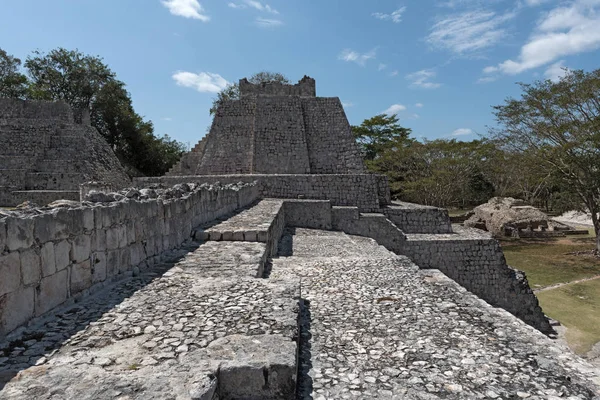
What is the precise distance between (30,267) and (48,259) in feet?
0.56

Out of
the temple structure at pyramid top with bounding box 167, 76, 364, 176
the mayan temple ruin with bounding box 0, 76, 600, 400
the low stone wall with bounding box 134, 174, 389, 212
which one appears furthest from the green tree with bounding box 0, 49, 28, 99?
the mayan temple ruin with bounding box 0, 76, 600, 400

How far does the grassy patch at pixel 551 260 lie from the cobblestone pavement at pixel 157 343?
12.9 metres

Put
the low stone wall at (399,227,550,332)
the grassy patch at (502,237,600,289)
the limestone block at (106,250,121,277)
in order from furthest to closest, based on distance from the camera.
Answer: the grassy patch at (502,237,600,289)
the low stone wall at (399,227,550,332)
the limestone block at (106,250,121,277)

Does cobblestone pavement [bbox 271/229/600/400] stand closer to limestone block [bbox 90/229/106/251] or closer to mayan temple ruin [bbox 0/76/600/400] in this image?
mayan temple ruin [bbox 0/76/600/400]

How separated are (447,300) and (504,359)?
53.9 inches

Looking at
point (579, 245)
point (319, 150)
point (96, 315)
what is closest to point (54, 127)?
point (319, 150)

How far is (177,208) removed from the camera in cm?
514

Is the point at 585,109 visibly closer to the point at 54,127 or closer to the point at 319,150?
the point at 319,150

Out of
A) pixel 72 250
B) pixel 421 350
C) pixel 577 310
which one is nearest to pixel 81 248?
pixel 72 250

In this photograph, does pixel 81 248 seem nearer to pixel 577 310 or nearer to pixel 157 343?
pixel 157 343

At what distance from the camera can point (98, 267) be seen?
3.31 metres

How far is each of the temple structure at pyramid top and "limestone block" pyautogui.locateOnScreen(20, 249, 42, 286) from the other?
12808 millimetres

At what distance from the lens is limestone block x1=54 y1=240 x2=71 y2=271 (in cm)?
278

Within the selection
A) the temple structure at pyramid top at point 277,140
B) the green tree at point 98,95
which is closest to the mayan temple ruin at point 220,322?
the temple structure at pyramid top at point 277,140
